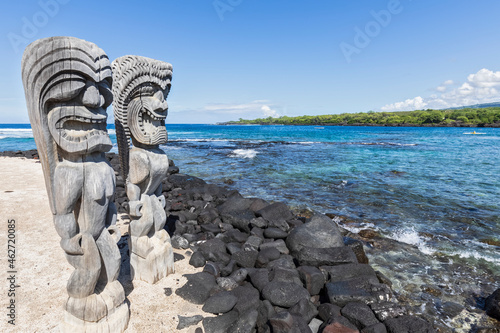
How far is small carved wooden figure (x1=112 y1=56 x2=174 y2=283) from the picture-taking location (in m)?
3.85

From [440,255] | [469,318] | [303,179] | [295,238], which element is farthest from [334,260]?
[303,179]

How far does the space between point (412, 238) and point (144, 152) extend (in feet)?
21.9

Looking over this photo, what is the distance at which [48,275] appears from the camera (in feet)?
14.1

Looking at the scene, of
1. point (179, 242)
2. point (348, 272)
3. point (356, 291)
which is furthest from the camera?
point (179, 242)

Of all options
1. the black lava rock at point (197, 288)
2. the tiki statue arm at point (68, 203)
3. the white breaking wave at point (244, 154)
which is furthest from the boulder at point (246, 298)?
the white breaking wave at point (244, 154)

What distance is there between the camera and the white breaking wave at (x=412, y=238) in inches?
254

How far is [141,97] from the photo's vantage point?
397 cm

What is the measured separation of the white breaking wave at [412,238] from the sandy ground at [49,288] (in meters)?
5.22

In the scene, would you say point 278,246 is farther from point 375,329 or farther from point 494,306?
point 494,306

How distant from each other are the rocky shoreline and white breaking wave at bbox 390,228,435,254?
0.66 metres

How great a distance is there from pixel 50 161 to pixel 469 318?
599cm

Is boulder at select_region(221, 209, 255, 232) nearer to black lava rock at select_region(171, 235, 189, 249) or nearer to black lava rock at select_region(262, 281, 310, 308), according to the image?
black lava rock at select_region(171, 235, 189, 249)

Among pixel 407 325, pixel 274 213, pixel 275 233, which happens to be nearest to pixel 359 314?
pixel 407 325

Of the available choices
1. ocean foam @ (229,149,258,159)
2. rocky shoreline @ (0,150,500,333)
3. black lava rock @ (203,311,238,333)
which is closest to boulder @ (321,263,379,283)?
rocky shoreline @ (0,150,500,333)
